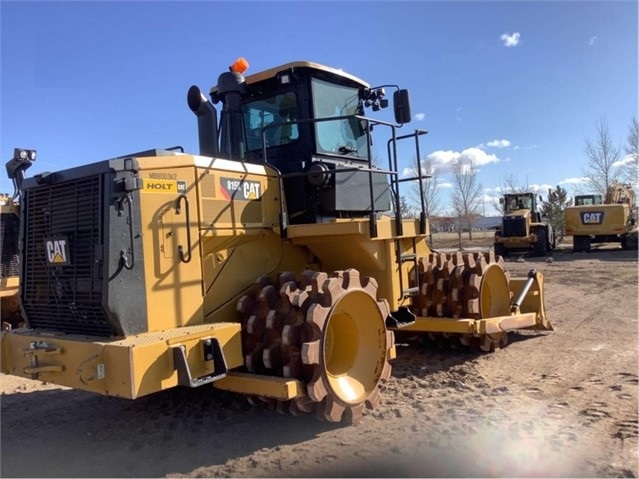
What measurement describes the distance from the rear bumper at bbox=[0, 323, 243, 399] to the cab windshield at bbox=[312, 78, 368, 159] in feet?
7.73

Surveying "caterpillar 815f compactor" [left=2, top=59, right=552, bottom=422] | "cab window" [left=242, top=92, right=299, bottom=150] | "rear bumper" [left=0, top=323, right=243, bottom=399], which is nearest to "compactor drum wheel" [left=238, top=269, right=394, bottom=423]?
"caterpillar 815f compactor" [left=2, top=59, right=552, bottom=422]

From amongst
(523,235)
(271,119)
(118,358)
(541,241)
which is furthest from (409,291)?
(541,241)

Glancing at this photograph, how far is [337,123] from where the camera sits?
587cm

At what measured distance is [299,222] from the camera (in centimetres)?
550

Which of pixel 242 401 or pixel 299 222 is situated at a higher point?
pixel 299 222

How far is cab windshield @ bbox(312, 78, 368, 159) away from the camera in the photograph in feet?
18.3

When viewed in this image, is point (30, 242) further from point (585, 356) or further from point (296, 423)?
point (585, 356)

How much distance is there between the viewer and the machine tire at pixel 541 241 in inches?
910

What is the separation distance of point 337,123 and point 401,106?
0.72 metres

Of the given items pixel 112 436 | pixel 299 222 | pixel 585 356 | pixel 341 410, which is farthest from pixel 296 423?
pixel 585 356

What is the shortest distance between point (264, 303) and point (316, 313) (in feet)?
1.66

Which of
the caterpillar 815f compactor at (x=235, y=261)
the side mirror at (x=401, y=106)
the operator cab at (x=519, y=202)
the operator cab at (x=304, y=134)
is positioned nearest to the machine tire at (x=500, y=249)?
the operator cab at (x=519, y=202)

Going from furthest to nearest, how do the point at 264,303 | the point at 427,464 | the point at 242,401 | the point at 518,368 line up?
the point at 518,368, the point at 242,401, the point at 264,303, the point at 427,464

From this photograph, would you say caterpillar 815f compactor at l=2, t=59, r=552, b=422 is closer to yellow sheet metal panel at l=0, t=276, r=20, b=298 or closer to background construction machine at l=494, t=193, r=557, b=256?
yellow sheet metal panel at l=0, t=276, r=20, b=298
